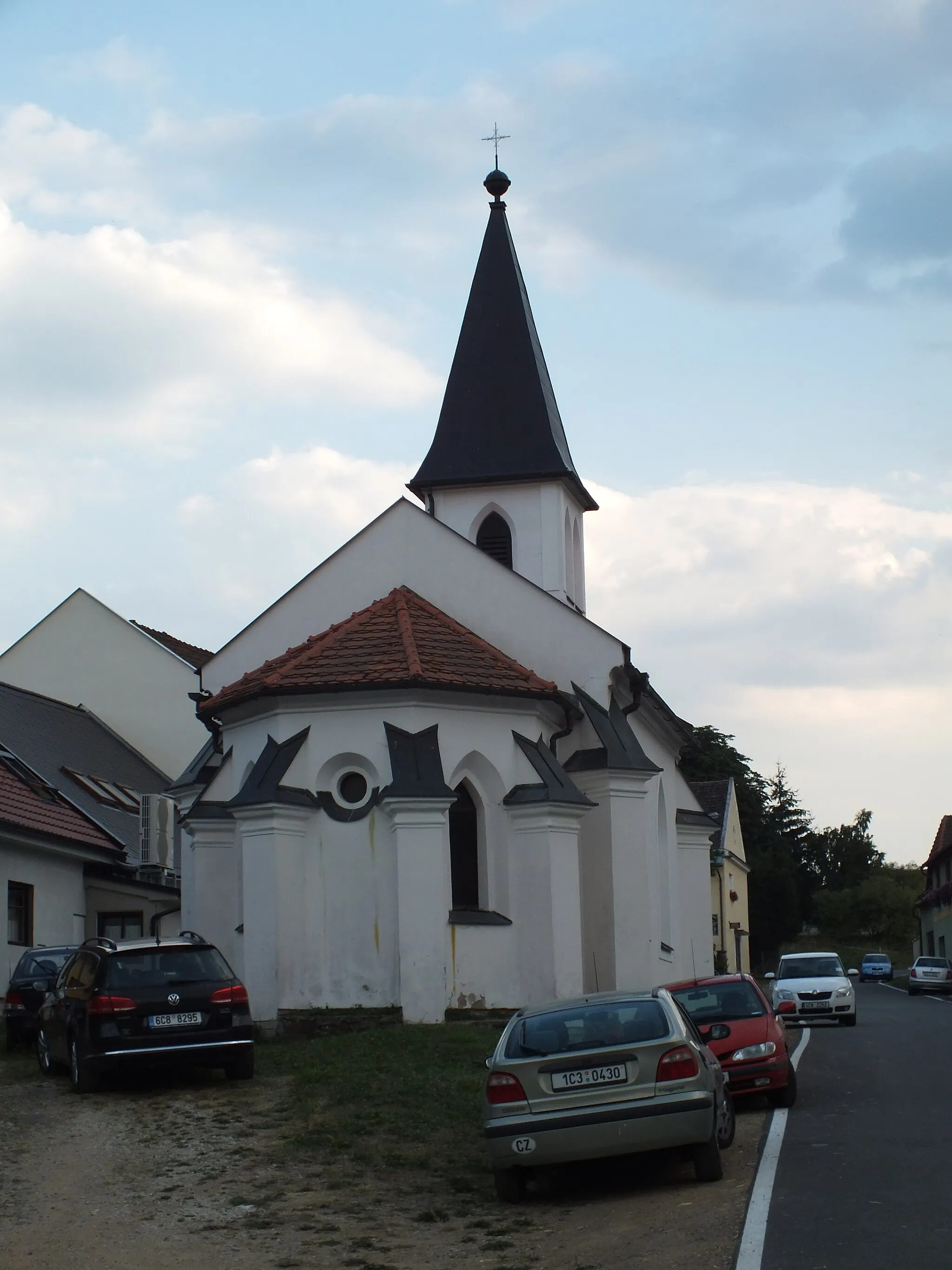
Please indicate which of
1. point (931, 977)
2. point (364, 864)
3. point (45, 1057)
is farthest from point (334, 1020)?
point (931, 977)

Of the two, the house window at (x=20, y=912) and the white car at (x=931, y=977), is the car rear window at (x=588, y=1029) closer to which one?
the house window at (x=20, y=912)

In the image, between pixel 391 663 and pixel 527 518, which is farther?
pixel 527 518

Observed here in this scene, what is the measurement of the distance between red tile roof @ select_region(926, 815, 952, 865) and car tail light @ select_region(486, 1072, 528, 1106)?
59.3 metres

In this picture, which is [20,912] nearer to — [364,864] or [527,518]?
[364,864]

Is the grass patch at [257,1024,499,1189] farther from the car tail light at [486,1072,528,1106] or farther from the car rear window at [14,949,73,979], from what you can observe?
the car rear window at [14,949,73,979]

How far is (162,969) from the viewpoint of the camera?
49.8 feet

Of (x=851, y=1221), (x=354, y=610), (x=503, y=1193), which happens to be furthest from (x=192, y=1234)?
(x=354, y=610)

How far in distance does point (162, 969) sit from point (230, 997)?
0.72 m

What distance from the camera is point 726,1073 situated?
534 inches

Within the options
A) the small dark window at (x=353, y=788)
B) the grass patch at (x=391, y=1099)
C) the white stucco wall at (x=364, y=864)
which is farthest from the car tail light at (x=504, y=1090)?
the small dark window at (x=353, y=788)

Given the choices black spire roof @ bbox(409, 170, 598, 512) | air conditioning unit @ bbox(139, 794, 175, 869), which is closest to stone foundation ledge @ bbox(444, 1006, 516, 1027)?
air conditioning unit @ bbox(139, 794, 175, 869)

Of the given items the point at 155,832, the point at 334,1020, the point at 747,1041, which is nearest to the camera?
the point at 747,1041

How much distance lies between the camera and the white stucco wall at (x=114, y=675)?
41.6m

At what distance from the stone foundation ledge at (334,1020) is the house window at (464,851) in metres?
2.19
